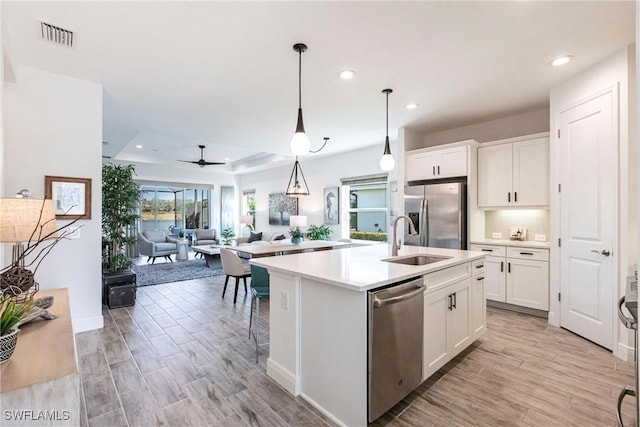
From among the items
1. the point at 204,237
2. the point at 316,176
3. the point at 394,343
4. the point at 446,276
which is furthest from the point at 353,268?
the point at 204,237

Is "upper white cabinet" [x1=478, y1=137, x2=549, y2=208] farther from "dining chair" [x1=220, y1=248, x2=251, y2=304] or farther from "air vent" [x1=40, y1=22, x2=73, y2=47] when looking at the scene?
"air vent" [x1=40, y1=22, x2=73, y2=47]

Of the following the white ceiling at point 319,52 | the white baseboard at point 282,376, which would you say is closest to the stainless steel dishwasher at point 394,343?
the white baseboard at point 282,376

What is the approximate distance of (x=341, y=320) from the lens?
1.86 metres

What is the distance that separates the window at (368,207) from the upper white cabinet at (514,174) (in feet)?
7.23

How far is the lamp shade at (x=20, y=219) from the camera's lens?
176cm

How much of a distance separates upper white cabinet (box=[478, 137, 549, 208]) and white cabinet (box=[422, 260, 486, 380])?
1.73 metres

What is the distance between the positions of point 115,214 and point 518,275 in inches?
217

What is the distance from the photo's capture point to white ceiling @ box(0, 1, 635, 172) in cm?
213

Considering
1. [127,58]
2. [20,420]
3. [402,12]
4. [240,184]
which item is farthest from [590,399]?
[240,184]

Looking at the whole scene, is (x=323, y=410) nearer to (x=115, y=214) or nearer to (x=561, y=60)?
(x=561, y=60)

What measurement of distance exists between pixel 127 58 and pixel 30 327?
2.32m

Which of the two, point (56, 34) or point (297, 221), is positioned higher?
point (56, 34)

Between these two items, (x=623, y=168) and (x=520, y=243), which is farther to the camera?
(x=520, y=243)

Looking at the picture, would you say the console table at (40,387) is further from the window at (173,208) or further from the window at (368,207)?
the window at (173,208)
